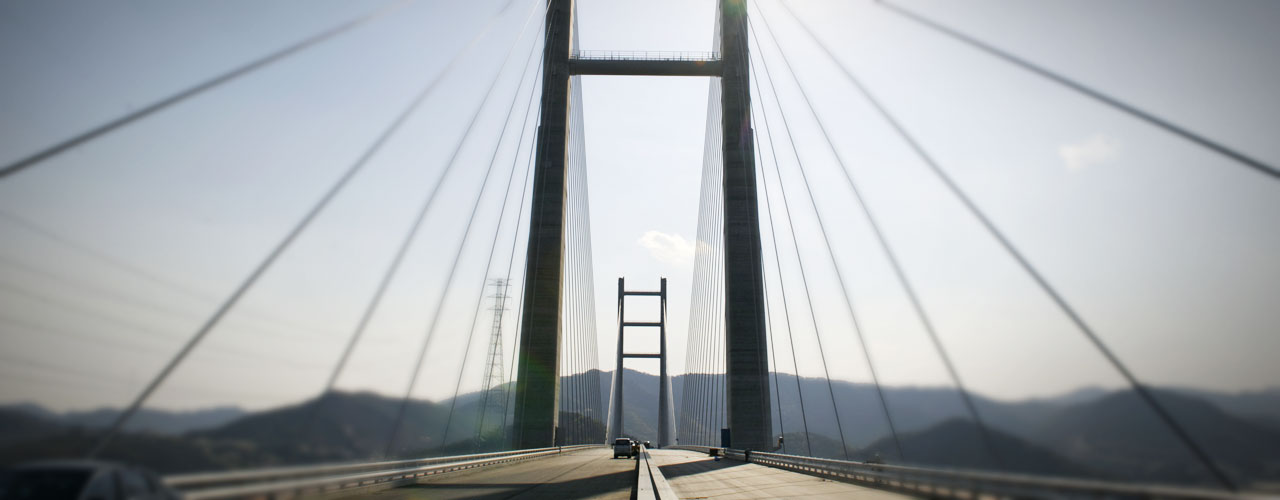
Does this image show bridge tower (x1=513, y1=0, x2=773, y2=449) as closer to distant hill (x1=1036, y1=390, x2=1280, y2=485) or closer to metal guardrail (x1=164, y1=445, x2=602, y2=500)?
metal guardrail (x1=164, y1=445, x2=602, y2=500)

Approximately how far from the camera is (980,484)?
8.34 metres

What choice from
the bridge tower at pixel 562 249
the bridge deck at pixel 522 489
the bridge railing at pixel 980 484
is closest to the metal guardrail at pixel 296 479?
the bridge deck at pixel 522 489

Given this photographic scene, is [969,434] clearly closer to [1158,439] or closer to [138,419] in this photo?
[1158,439]

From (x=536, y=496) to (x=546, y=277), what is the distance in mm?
18704

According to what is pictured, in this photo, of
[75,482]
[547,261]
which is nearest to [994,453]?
[75,482]

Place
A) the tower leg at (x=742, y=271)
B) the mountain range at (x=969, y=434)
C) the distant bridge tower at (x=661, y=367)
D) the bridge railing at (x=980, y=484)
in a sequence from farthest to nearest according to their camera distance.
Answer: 1. the distant bridge tower at (x=661, y=367)
2. the tower leg at (x=742, y=271)
3. the mountain range at (x=969, y=434)
4. the bridge railing at (x=980, y=484)

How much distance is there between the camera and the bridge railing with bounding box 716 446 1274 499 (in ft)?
16.6

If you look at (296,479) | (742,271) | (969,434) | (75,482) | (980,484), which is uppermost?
(742,271)

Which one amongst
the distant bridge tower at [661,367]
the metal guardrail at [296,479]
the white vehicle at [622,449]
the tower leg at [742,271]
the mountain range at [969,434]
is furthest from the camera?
the distant bridge tower at [661,367]

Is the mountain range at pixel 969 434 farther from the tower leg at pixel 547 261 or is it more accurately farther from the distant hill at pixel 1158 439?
the tower leg at pixel 547 261

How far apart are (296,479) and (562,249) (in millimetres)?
23570

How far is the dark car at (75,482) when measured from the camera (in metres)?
3.85

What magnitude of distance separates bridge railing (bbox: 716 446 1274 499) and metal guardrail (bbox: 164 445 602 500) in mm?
6848

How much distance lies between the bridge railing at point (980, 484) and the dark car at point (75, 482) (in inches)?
267
